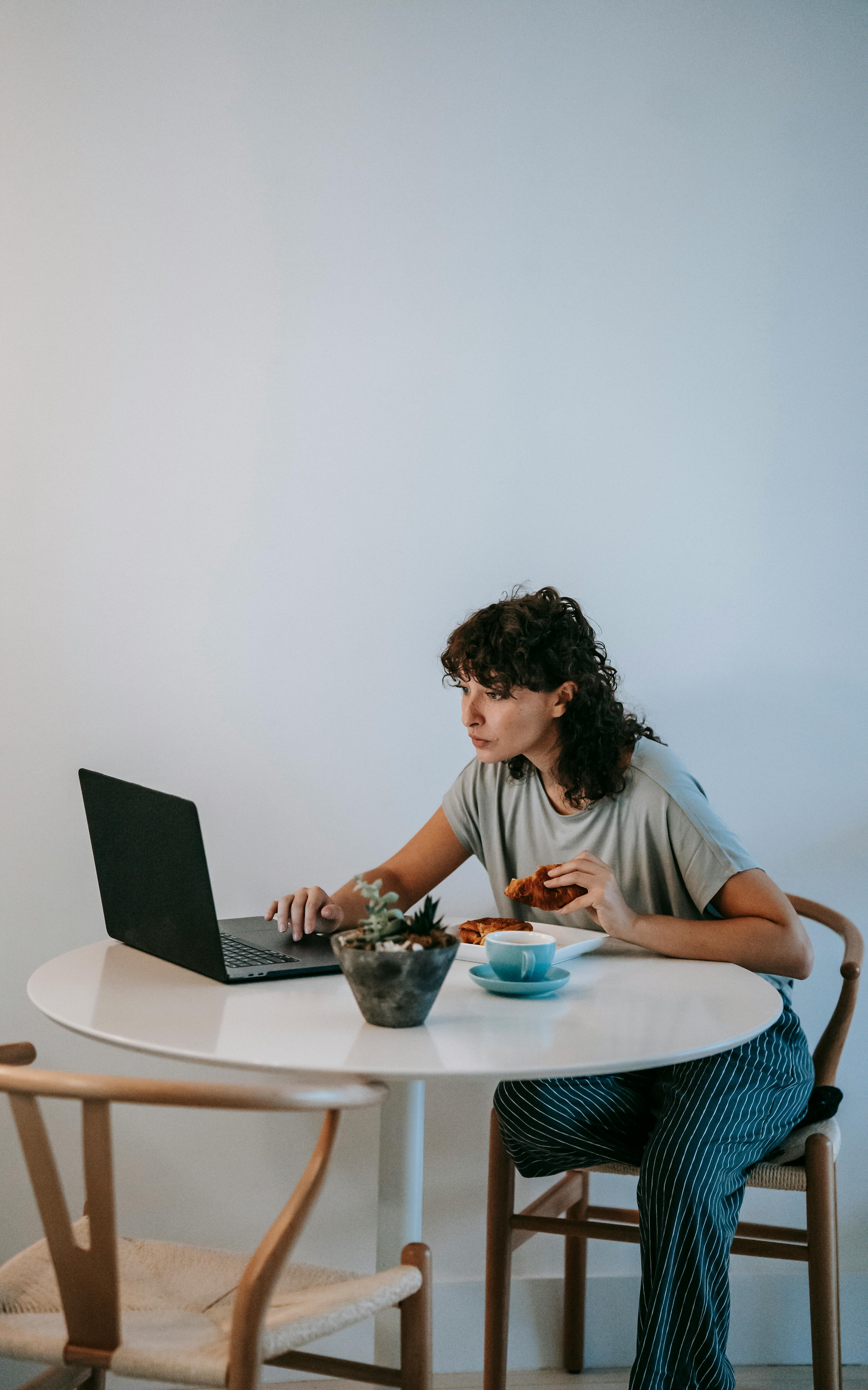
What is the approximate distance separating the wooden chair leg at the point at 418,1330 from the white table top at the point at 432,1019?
0.26 metres

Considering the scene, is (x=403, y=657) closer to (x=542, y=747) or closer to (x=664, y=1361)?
(x=542, y=747)

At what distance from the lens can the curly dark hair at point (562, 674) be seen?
1.72 m

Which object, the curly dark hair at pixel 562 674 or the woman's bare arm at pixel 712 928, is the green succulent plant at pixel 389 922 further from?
the curly dark hair at pixel 562 674

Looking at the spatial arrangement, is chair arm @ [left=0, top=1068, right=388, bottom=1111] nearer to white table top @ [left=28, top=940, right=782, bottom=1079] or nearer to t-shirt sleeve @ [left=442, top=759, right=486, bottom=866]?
white table top @ [left=28, top=940, right=782, bottom=1079]

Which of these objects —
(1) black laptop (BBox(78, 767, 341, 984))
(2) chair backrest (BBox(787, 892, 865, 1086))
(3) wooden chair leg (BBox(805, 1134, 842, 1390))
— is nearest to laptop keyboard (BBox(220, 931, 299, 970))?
(1) black laptop (BBox(78, 767, 341, 984))

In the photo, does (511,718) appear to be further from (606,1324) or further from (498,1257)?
(606,1324)

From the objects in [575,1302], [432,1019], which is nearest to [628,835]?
[432,1019]

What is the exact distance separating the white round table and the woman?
0.12 metres

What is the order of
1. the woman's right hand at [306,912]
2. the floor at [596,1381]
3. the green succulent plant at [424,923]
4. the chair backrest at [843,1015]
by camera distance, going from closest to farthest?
the green succulent plant at [424,923]
the woman's right hand at [306,912]
the chair backrest at [843,1015]
the floor at [596,1381]

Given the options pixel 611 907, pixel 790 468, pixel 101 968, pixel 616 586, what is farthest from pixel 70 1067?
pixel 790 468

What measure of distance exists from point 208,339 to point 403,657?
722 mm

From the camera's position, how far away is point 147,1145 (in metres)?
2.08

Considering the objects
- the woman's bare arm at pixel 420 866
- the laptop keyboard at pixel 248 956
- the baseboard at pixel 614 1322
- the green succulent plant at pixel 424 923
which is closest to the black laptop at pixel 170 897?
Result: the laptop keyboard at pixel 248 956

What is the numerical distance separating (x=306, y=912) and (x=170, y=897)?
24cm
